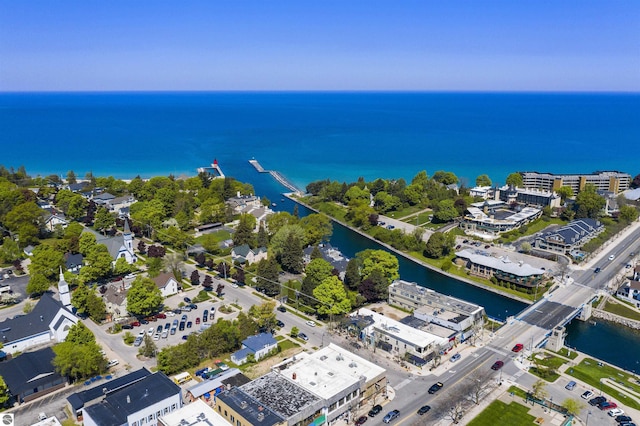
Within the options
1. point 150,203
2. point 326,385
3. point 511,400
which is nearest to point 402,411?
point 326,385

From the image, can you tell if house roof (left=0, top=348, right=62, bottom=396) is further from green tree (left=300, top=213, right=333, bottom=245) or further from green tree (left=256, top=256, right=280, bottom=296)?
green tree (left=300, top=213, right=333, bottom=245)

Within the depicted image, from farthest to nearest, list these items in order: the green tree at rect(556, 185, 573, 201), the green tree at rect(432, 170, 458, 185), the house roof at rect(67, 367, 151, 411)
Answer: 1. the green tree at rect(432, 170, 458, 185)
2. the green tree at rect(556, 185, 573, 201)
3. the house roof at rect(67, 367, 151, 411)

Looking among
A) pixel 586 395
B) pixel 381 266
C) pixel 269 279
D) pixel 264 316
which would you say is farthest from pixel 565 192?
pixel 264 316

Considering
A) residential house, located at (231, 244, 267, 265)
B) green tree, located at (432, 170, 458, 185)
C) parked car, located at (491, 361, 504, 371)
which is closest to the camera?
parked car, located at (491, 361, 504, 371)

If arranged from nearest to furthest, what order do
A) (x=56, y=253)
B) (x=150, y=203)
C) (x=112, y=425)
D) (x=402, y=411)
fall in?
(x=112, y=425), (x=402, y=411), (x=56, y=253), (x=150, y=203)

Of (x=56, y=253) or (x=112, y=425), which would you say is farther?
(x=56, y=253)

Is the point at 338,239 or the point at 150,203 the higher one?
the point at 150,203

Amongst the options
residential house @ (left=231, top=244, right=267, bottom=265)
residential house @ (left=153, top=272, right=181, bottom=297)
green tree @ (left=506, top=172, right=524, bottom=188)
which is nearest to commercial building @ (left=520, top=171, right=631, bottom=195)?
green tree @ (left=506, top=172, right=524, bottom=188)

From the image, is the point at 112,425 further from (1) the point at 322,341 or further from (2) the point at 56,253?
(2) the point at 56,253
